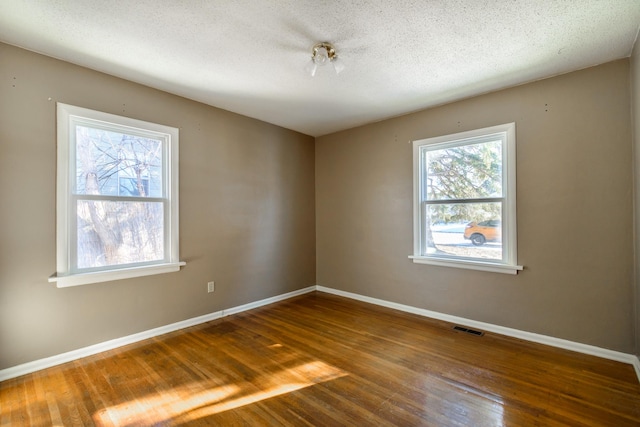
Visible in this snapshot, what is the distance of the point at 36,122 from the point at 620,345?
17.1ft

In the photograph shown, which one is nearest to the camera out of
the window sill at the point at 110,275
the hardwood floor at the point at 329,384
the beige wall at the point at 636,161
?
the hardwood floor at the point at 329,384

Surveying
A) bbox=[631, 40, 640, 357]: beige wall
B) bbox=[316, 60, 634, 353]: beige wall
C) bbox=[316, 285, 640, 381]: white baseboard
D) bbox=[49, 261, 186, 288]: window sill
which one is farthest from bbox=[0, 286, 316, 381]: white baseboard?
bbox=[631, 40, 640, 357]: beige wall

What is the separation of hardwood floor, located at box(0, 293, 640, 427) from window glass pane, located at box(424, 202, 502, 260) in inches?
35.4

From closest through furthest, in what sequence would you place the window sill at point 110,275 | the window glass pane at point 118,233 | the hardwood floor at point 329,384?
the hardwood floor at point 329,384
the window sill at point 110,275
the window glass pane at point 118,233

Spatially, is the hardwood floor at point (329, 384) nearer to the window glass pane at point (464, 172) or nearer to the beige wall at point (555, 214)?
the beige wall at point (555, 214)

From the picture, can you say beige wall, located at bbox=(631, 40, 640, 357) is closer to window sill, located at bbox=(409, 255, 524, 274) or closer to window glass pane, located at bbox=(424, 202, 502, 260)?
window sill, located at bbox=(409, 255, 524, 274)

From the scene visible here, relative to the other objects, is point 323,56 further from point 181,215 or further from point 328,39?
point 181,215

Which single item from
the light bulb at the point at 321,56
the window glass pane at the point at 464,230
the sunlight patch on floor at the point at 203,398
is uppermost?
the light bulb at the point at 321,56

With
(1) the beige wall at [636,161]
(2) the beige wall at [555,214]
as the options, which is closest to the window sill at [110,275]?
(2) the beige wall at [555,214]

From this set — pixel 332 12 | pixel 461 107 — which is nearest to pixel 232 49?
pixel 332 12

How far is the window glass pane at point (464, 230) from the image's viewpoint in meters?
3.15

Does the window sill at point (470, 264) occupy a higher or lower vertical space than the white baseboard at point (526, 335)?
higher

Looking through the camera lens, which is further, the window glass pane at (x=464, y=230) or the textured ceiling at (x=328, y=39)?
the window glass pane at (x=464, y=230)

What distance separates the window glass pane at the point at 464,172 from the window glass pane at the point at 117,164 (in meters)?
3.16
